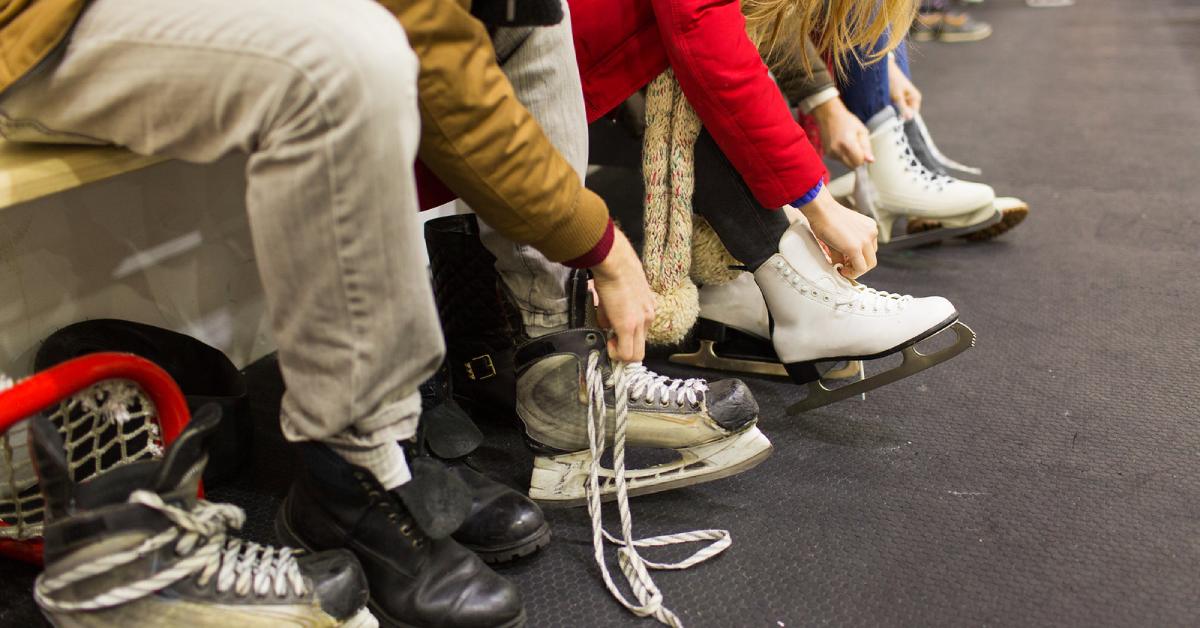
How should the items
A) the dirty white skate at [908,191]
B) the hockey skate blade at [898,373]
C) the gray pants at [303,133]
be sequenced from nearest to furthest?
the gray pants at [303,133] → the hockey skate blade at [898,373] → the dirty white skate at [908,191]

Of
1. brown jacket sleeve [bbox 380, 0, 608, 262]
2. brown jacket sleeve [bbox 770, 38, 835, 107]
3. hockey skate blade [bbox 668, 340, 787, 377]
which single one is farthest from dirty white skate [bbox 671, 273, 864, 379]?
brown jacket sleeve [bbox 380, 0, 608, 262]

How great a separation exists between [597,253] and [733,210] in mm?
293

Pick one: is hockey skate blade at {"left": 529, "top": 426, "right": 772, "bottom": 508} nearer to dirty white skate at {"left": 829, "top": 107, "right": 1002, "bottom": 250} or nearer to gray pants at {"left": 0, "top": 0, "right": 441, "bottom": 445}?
gray pants at {"left": 0, "top": 0, "right": 441, "bottom": 445}

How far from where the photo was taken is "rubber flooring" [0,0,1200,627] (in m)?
0.77

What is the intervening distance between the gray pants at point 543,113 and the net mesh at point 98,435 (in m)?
0.36

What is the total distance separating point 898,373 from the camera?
3.26ft

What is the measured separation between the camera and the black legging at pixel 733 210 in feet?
3.18

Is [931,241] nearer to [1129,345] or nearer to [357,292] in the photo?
[1129,345]

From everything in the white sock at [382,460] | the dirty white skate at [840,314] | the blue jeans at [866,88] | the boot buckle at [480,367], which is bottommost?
the boot buckle at [480,367]

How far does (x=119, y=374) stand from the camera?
71 cm

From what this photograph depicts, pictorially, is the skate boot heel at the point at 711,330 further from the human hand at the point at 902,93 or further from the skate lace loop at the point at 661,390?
the human hand at the point at 902,93

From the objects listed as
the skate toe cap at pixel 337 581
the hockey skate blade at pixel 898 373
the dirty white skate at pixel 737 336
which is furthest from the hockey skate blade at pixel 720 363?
the skate toe cap at pixel 337 581

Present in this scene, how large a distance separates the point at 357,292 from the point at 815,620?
48cm

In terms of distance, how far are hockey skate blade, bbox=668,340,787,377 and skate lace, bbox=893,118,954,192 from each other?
1.58 ft
